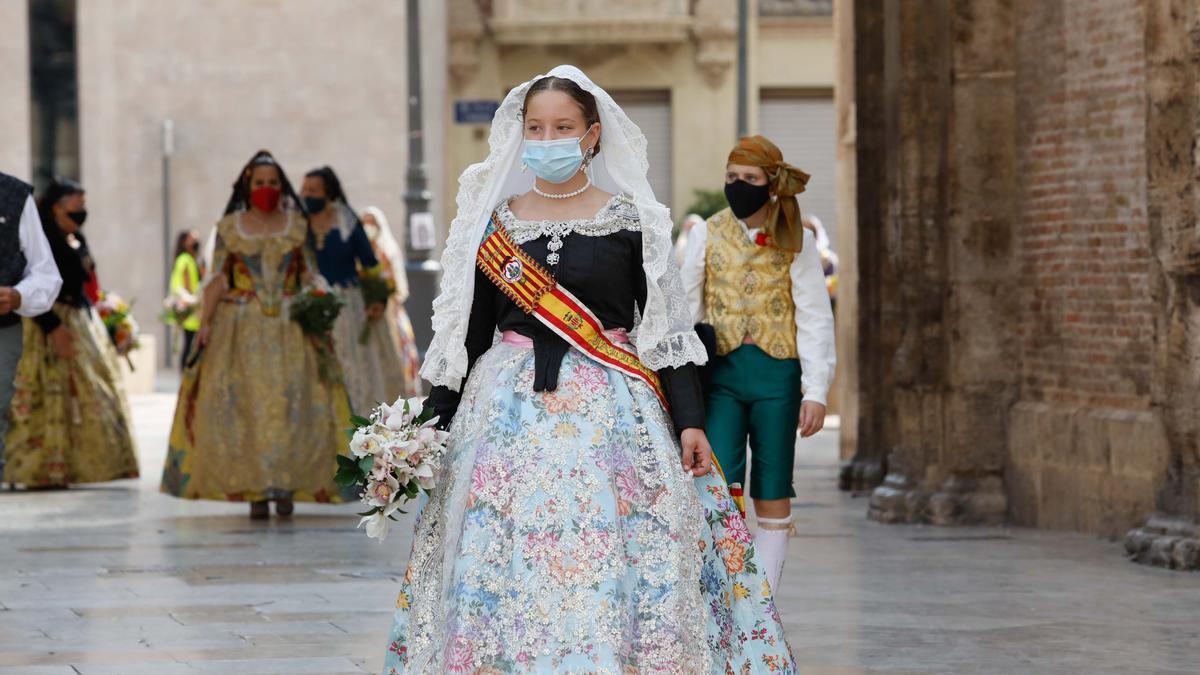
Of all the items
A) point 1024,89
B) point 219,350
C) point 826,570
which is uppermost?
point 1024,89

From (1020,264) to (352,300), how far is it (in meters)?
5.48

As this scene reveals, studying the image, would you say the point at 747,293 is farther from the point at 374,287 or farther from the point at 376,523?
the point at 374,287

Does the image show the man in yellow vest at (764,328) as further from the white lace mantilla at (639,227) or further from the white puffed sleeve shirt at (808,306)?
the white lace mantilla at (639,227)

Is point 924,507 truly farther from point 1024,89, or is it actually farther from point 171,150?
point 171,150

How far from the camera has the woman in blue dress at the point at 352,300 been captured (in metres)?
14.8

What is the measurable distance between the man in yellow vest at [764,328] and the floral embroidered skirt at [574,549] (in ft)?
7.25

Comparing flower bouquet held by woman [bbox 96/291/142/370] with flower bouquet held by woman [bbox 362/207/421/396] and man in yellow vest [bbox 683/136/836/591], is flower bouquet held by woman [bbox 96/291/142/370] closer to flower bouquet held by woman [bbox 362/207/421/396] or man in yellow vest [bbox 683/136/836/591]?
flower bouquet held by woman [bbox 362/207/421/396]

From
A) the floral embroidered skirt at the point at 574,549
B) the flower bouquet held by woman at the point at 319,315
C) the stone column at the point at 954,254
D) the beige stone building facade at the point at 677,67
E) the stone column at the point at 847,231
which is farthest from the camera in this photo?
the beige stone building facade at the point at 677,67

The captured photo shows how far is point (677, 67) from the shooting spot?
36531mm

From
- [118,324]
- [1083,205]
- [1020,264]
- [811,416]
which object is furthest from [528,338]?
[118,324]

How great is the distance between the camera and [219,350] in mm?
12977

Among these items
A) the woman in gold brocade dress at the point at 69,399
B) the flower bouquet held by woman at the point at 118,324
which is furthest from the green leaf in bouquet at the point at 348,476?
the flower bouquet held by woman at the point at 118,324

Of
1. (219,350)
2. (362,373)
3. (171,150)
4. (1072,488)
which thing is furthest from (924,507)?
(171,150)

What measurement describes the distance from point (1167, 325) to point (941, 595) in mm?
1796
